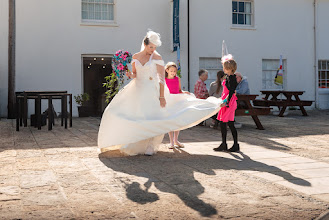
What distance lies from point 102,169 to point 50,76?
9.87 metres

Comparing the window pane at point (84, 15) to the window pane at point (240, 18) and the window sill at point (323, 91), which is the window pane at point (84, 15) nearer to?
the window pane at point (240, 18)

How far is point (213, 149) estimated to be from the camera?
6.77 metres

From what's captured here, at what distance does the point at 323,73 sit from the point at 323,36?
162cm

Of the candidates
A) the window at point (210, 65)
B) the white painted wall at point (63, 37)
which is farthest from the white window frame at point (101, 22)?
the window at point (210, 65)

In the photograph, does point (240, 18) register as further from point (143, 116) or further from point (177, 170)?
point (177, 170)

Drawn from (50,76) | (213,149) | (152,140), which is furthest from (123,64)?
(50,76)

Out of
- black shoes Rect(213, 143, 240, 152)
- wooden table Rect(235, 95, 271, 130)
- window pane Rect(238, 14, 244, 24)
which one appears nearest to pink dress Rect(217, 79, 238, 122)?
black shoes Rect(213, 143, 240, 152)

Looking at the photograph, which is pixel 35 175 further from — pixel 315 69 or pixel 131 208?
pixel 315 69

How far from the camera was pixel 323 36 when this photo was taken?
18.1 meters

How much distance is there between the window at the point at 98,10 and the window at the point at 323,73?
9.45 meters

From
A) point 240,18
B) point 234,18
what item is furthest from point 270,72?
point 234,18

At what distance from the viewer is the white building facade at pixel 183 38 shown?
14.1m

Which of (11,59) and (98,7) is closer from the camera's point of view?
(11,59)

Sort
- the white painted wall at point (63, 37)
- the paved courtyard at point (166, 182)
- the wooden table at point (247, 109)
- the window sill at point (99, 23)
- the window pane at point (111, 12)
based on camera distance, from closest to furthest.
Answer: the paved courtyard at point (166, 182) < the wooden table at point (247, 109) < the white painted wall at point (63, 37) < the window sill at point (99, 23) < the window pane at point (111, 12)
